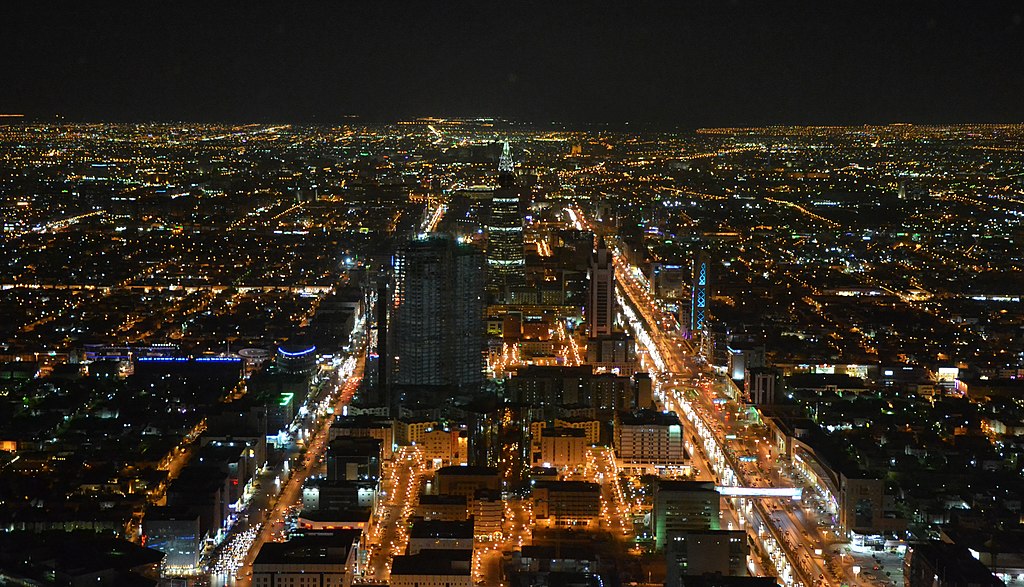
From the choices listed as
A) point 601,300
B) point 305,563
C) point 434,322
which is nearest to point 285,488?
point 305,563

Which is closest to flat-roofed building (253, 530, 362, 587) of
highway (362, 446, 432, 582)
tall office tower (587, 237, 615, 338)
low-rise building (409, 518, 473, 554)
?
highway (362, 446, 432, 582)

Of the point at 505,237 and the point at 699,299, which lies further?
the point at 505,237

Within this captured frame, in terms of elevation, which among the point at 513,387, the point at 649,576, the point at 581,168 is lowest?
the point at 649,576

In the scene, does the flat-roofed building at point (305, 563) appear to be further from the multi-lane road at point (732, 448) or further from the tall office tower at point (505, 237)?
the tall office tower at point (505, 237)

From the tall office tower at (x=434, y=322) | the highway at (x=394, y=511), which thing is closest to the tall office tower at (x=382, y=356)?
the tall office tower at (x=434, y=322)

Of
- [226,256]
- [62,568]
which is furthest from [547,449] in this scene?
[226,256]

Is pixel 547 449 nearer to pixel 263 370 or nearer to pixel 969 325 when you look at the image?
pixel 263 370

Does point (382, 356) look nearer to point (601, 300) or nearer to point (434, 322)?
point (434, 322)
